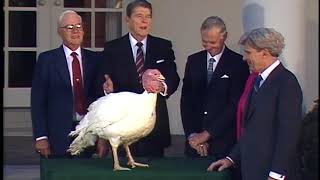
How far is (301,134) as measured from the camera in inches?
197

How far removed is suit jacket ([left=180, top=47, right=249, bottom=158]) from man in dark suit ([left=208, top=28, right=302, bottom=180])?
75 centimetres

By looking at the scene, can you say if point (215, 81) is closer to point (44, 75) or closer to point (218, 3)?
point (44, 75)

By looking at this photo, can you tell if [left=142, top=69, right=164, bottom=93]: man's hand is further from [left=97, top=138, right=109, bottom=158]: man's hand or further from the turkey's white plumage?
[left=97, top=138, right=109, bottom=158]: man's hand

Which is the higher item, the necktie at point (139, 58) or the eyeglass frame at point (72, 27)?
the eyeglass frame at point (72, 27)

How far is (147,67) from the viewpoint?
608 cm

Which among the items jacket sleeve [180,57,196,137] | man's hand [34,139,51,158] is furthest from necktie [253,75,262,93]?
man's hand [34,139,51,158]

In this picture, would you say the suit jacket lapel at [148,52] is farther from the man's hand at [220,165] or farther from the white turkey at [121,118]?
the man's hand at [220,165]

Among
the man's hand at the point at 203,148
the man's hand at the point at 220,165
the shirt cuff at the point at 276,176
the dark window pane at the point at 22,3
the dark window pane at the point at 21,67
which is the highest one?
the dark window pane at the point at 22,3

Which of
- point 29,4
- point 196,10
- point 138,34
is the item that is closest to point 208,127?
point 138,34

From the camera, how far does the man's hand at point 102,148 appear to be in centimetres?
558

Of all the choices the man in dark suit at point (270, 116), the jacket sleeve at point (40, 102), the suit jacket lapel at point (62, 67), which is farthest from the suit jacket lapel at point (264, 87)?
the jacket sleeve at point (40, 102)

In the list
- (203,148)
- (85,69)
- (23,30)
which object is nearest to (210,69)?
(203,148)

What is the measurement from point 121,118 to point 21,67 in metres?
7.06

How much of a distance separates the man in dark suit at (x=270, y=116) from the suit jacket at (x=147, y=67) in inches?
44.4
